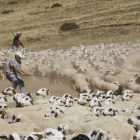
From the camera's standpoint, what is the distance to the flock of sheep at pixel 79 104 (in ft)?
17.5

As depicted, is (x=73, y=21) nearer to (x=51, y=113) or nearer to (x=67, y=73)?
(x=67, y=73)

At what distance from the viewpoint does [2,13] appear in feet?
135

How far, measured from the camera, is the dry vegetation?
75.8 ft

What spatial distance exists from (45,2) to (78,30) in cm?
2083

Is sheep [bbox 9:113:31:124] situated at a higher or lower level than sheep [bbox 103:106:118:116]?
lower

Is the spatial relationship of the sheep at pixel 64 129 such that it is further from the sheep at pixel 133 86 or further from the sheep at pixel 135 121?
the sheep at pixel 133 86

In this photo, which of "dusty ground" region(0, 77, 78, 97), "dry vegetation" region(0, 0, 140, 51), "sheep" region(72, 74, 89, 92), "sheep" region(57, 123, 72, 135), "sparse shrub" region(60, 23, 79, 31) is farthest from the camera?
"sparse shrub" region(60, 23, 79, 31)

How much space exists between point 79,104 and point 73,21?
23747 millimetres

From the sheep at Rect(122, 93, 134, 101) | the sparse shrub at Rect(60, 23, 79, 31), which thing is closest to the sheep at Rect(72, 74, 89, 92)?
the sheep at Rect(122, 93, 134, 101)

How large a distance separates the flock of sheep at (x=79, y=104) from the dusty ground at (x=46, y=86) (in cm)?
25

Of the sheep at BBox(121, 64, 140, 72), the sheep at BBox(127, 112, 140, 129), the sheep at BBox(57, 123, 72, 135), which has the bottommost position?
the sheep at BBox(57, 123, 72, 135)

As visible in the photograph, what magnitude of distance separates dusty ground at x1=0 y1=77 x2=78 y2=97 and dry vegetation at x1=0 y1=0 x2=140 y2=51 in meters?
8.50

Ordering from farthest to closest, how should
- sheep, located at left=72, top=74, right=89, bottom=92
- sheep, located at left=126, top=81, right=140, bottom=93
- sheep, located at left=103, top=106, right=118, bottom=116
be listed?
sheep, located at left=72, top=74, right=89, bottom=92
sheep, located at left=126, top=81, right=140, bottom=93
sheep, located at left=103, top=106, right=118, bottom=116

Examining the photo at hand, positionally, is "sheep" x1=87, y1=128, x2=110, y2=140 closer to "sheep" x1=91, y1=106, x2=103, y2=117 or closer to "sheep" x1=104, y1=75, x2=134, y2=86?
"sheep" x1=91, y1=106, x2=103, y2=117
